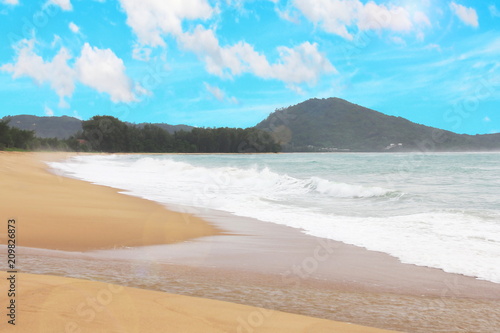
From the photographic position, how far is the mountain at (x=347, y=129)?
104 meters

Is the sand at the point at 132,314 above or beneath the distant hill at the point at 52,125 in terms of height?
beneath

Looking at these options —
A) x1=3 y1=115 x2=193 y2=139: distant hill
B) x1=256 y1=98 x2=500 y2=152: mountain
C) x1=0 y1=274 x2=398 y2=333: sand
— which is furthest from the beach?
x1=3 y1=115 x2=193 y2=139: distant hill

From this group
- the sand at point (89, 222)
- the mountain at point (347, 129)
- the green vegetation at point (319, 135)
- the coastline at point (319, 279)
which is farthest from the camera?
the mountain at point (347, 129)

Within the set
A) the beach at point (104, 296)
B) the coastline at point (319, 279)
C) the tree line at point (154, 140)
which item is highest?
the tree line at point (154, 140)

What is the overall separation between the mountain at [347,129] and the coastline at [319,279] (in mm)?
103731

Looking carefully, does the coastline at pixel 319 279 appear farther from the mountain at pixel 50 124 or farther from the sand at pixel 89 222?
the mountain at pixel 50 124

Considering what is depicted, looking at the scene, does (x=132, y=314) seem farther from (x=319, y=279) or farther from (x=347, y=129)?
Answer: (x=347, y=129)

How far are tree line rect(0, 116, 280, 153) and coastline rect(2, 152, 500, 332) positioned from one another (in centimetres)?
8135

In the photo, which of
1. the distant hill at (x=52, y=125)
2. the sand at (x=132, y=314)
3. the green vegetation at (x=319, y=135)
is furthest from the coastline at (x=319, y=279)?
the distant hill at (x=52, y=125)

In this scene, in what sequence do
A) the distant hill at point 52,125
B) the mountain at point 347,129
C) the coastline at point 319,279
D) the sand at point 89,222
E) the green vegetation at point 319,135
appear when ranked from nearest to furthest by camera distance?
1. the coastline at point 319,279
2. the sand at point 89,222
3. the green vegetation at point 319,135
4. the mountain at point 347,129
5. the distant hill at point 52,125

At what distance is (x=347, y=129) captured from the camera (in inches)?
A: 4454

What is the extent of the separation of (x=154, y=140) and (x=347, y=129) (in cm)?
5878

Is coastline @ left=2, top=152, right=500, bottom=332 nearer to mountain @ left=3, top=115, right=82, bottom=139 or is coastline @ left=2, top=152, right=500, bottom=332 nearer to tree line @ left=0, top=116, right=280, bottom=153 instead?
tree line @ left=0, top=116, right=280, bottom=153

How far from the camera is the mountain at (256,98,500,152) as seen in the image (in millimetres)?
104375
